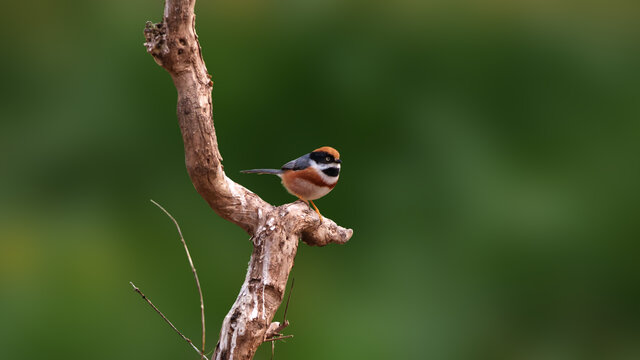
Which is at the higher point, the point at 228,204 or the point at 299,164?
the point at 299,164

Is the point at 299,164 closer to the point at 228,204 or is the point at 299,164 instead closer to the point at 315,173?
the point at 315,173

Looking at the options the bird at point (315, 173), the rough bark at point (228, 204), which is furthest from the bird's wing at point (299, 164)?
the rough bark at point (228, 204)

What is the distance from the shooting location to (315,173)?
10.8ft

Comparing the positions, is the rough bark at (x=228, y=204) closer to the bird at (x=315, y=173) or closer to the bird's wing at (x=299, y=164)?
the bird at (x=315, y=173)

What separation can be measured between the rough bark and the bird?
0.44 ft

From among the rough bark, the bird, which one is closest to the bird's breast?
the bird

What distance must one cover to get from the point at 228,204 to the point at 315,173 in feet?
1.80

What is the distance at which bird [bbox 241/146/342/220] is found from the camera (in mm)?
3283

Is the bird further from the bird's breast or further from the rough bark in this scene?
the rough bark

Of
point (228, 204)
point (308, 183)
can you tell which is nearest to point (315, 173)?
point (308, 183)

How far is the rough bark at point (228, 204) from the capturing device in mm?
2662

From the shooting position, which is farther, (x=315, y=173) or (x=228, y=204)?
(x=315, y=173)

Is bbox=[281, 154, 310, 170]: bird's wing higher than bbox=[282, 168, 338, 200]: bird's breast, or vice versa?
bbox=[281, 154, 310, 170]: bird's wing

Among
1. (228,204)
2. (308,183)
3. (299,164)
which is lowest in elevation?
(228,204)
